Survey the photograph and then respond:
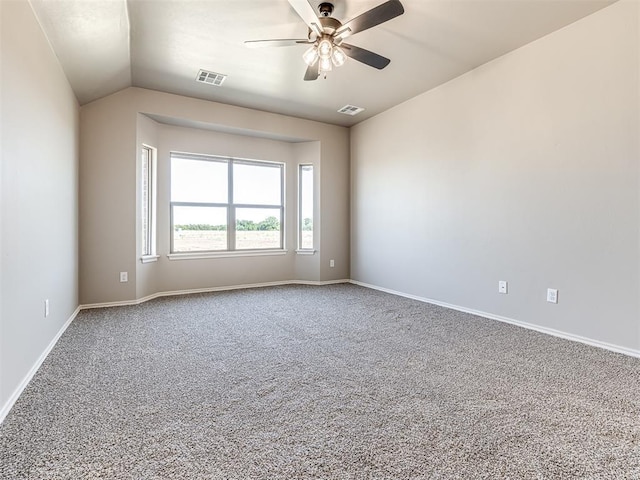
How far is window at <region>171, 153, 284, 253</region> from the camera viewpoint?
195 inches

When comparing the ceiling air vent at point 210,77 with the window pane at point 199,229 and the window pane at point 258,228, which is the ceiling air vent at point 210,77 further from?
the window pane at point 258,228

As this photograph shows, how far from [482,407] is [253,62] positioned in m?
3.65

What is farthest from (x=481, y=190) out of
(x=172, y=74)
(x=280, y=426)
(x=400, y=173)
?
(x=172, y=74)

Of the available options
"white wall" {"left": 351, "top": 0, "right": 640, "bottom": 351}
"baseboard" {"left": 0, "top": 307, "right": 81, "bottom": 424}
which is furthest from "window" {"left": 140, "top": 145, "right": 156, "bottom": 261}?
"white wall" {"left": 351, "top": 0, "right": 640, "bottom": 351}

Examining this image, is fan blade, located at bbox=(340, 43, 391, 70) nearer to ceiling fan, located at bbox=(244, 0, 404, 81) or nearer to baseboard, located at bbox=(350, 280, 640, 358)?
ceiling fan, located at bbox=(244, 0, 404, 81)

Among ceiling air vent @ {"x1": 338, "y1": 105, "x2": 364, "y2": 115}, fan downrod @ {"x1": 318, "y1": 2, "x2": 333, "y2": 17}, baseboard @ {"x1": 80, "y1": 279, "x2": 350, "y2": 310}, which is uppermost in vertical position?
ceiling air vent @ {"x1": 338, "y1": 105, "x2": 364, "y2": 115}

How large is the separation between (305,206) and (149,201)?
242 centimetres

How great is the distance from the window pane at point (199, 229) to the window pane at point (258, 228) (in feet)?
0.83

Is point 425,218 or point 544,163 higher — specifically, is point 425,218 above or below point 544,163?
below

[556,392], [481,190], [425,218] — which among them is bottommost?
[556,392]

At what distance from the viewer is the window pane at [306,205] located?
574 cm

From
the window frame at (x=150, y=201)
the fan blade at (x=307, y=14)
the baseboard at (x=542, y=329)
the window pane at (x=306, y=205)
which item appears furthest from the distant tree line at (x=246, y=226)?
the fan blade at (x=307, y=14)

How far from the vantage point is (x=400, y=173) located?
476 centimetres

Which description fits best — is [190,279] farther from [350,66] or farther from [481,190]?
[481,190]
